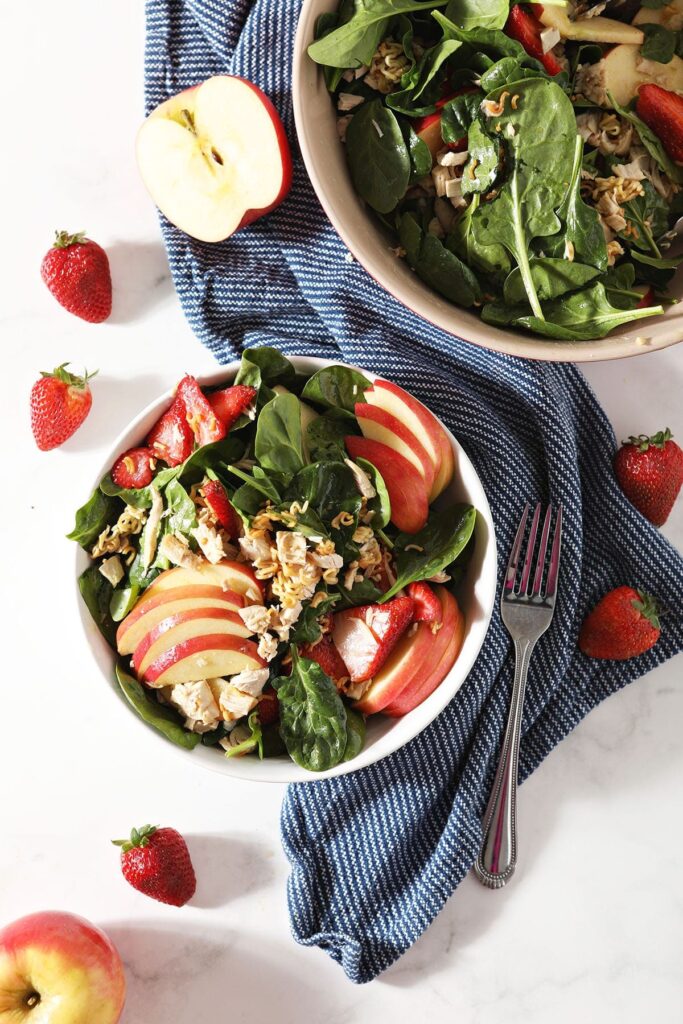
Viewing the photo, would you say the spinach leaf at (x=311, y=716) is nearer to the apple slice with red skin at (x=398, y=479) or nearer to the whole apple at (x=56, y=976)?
the apple slice with red skin at (x=398, y=479)

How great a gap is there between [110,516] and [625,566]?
900mm

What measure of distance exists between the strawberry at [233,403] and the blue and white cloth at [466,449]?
25 centimetres

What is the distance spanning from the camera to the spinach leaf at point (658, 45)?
1.24 metres

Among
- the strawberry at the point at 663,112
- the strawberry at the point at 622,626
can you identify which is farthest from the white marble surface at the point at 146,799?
the strawberry at the point at 663,112

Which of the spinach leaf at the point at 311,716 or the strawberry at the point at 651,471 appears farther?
the strawberry at the point at 651,471

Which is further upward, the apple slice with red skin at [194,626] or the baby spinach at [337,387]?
the baby spinach at [337,387]

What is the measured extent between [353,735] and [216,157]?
922mm

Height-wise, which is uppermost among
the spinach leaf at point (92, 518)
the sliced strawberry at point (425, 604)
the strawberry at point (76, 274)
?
the strawberry at point (76, 274)

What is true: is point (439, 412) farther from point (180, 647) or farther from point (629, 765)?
point (629, 765)

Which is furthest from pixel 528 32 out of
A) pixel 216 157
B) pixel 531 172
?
pixel 216 157

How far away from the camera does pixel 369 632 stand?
1323mm

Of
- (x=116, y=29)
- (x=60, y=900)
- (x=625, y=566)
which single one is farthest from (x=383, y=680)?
(x=116, y=29)

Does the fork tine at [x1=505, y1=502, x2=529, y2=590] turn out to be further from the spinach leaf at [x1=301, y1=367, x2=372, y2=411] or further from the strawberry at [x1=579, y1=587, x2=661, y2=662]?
the spinach leaf at [x1=301, y1=367, x2=372, y2=411]

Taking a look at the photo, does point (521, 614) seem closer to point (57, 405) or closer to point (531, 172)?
point (531, 172)
